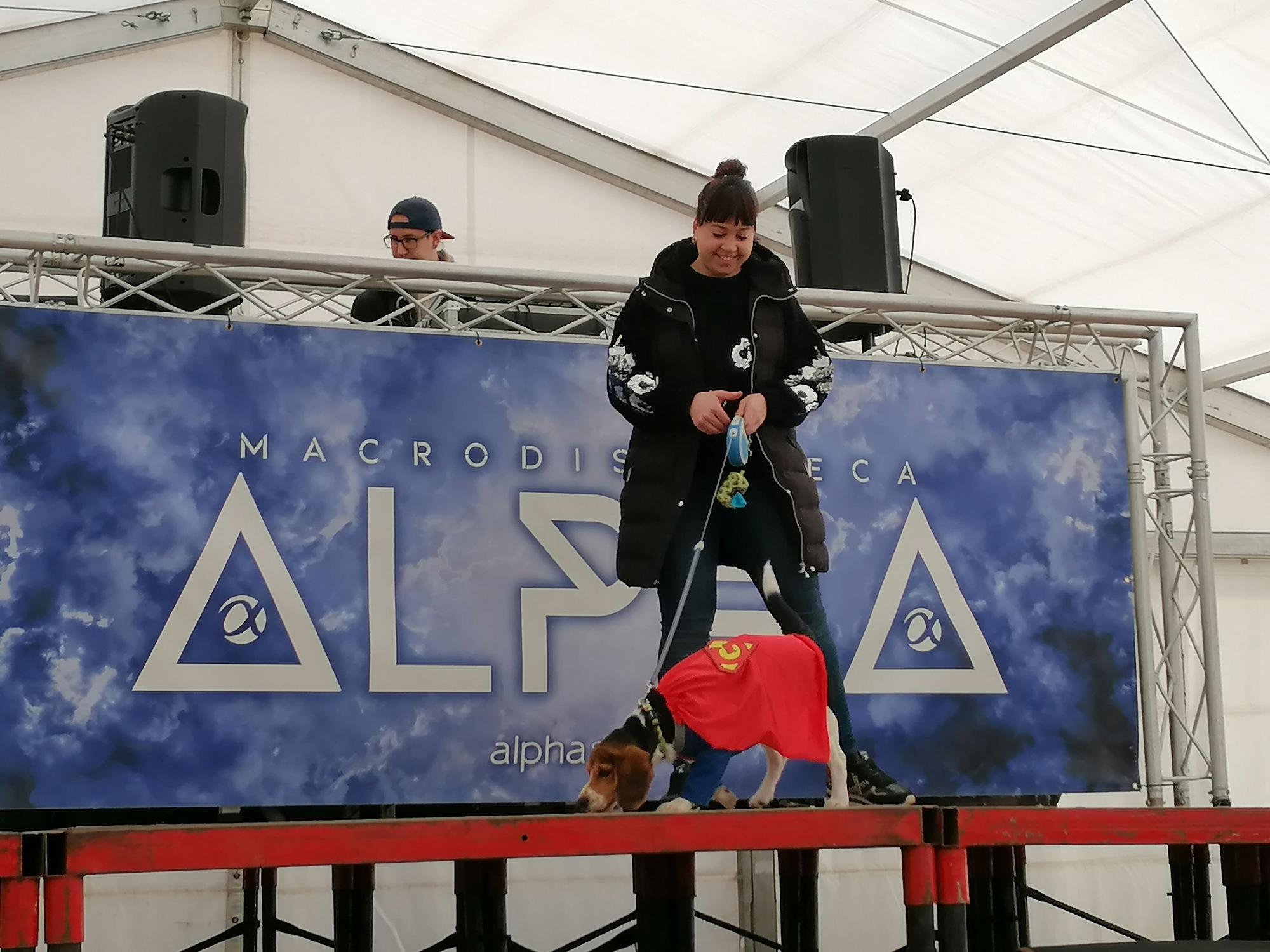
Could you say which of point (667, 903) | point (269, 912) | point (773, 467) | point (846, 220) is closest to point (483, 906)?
point (667, 903)

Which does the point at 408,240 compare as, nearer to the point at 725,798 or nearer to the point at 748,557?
the point at 748,557

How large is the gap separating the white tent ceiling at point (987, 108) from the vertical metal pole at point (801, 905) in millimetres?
3453

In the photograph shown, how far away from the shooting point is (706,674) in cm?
296

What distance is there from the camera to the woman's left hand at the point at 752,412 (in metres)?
3.12

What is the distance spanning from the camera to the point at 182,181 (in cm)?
466

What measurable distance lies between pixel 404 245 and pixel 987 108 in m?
2.99

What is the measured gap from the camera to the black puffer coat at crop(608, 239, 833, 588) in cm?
316

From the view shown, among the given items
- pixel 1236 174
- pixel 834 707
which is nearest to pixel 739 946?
pixel 834 707

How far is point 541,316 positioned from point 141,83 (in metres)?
2.97

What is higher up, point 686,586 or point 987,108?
point 987,108

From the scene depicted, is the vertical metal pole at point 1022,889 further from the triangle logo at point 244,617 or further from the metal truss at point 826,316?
the triangle logo at point 244,617

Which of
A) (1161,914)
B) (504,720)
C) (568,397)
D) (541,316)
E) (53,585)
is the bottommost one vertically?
(1161,914)

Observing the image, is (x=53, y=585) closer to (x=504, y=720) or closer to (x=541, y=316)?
(x=504, y=720)

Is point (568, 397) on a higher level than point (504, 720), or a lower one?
higher
